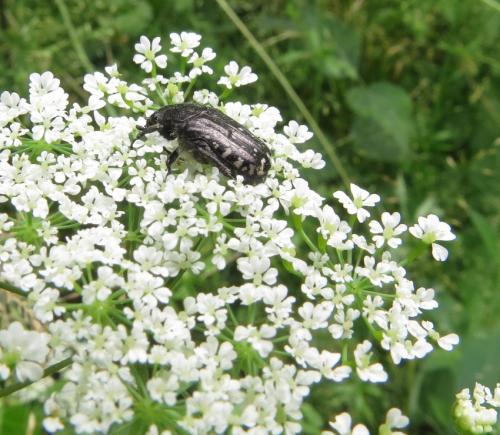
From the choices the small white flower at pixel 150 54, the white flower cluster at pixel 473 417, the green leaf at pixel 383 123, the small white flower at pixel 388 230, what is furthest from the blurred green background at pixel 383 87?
the small white flower at pixel 388 230

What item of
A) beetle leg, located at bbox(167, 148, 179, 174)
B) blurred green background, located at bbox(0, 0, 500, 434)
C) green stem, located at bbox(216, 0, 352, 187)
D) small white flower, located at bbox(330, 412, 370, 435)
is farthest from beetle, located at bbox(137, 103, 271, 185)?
blurred green background, located at bbox(0, 0, 500, 434)

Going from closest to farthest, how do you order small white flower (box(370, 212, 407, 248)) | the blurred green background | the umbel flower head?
the umbel flower head, small white flower (box(370, 212, 407, 248)), the blurred green background

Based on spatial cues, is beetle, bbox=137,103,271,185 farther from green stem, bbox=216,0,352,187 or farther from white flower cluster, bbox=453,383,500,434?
green stem, bbox=216,0,352,187

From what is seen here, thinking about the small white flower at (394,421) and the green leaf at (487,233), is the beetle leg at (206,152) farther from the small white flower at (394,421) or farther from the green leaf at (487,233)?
the green leaf at (487,233)

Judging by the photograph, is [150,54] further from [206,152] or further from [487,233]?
[487,233]

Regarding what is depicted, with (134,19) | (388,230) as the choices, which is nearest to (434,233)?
(388,230)

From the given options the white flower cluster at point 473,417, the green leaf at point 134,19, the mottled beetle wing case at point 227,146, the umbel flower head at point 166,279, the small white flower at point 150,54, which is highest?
the green leaf at point 134,19

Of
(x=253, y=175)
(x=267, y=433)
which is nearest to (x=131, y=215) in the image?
(x=253, y=175)
